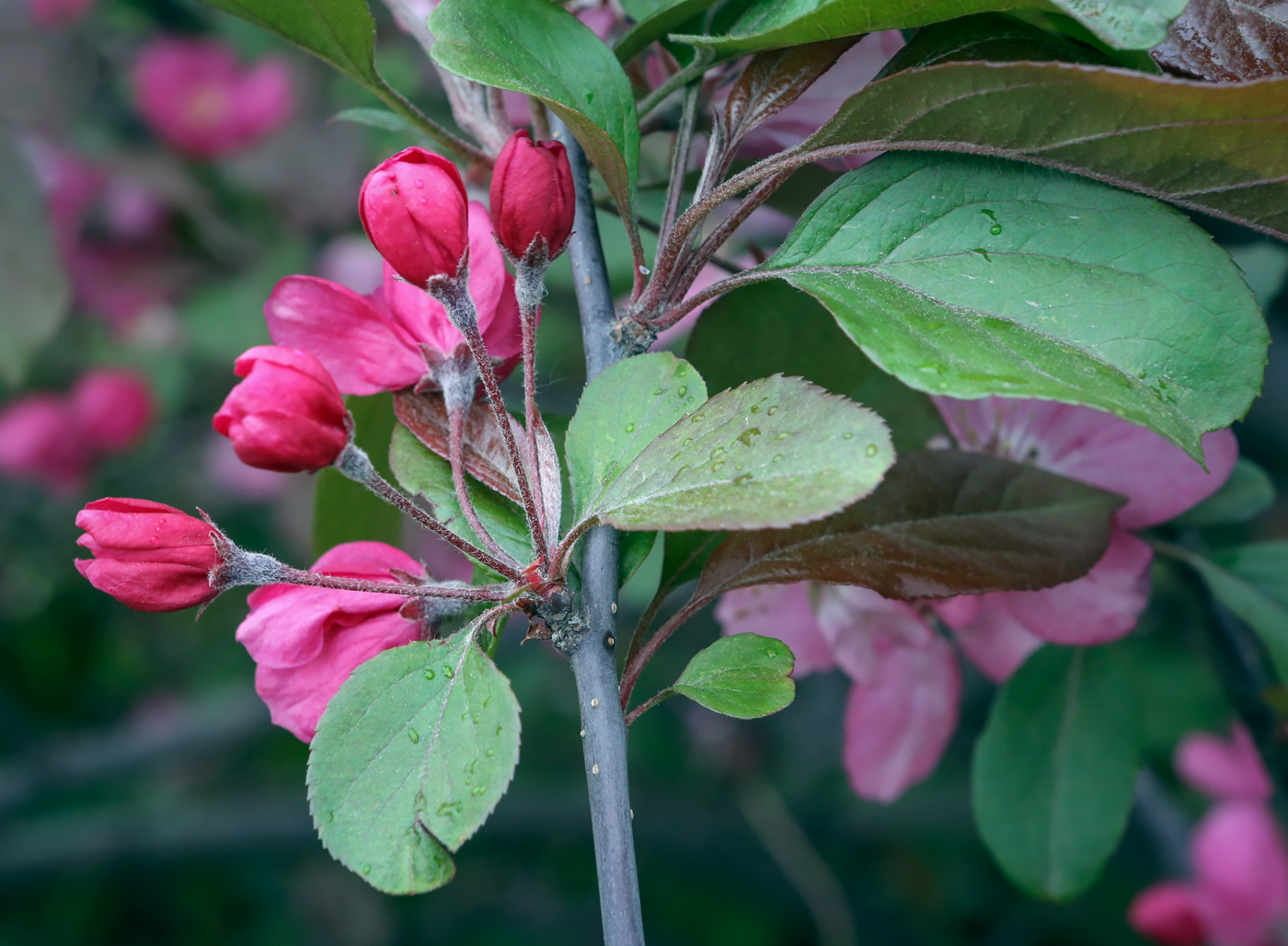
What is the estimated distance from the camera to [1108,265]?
15.9 inches

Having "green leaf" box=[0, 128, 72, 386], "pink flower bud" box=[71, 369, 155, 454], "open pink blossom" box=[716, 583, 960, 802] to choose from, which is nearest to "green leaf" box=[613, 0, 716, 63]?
"open pink blossom" box=[716, 583, 960, 802]

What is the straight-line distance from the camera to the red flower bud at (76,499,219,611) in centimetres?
40

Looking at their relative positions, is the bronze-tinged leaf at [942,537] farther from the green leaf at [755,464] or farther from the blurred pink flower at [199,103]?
the blurred pink flower at [199,103]

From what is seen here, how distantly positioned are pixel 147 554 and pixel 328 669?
0.31 feet

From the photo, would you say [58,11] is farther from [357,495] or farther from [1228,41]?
[1228,41]

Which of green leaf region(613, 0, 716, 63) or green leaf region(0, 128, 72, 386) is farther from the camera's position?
green leaf region(0, 128, 72, 386)

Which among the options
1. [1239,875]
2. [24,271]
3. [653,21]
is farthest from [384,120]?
[1239,875]

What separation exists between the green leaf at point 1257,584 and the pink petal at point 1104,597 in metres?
0.13

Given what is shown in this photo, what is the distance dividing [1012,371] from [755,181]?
16cm

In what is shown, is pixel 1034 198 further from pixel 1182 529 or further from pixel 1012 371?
pixel 1182 529

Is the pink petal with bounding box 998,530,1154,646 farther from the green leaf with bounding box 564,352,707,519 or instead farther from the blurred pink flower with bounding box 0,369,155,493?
the blurred pink flower with bounding box 0,369,155,493

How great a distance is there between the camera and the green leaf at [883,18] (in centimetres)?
35

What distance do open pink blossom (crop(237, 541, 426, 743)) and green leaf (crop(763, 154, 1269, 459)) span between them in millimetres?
234

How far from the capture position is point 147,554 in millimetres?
405
